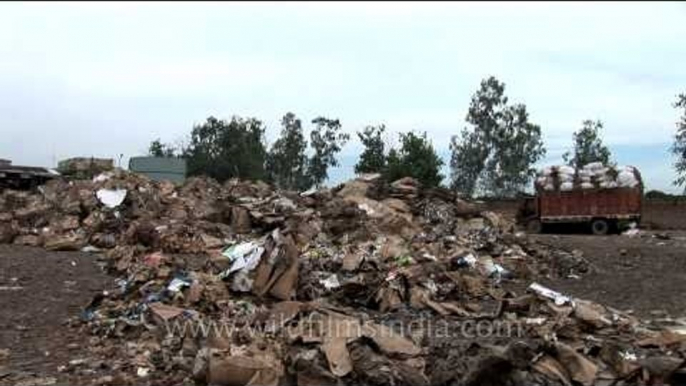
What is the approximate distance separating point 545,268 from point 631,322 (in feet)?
14.4

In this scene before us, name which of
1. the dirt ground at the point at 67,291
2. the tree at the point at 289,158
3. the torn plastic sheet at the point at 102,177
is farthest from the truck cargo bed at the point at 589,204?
the tree at the point at 289,158

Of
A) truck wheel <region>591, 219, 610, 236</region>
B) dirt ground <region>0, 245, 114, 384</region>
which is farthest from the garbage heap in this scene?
truck wheel <region>591, 219, 610, 236</region>

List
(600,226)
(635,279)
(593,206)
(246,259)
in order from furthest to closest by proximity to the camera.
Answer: (600,226) < (593,206) < (635,279) < (246,259)

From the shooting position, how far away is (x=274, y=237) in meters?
9.41

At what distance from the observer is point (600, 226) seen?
75.3 ft

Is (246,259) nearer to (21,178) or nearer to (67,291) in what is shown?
(67,291)

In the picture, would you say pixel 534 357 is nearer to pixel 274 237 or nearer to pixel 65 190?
pixel 274 237

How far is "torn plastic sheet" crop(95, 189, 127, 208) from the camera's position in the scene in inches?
615

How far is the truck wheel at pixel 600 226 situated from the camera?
75.1ft

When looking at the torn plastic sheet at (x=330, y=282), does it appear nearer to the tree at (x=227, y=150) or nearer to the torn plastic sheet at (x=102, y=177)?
the torn plastic sheet at (x=102, y=177)

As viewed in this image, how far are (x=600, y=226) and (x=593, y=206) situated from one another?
648 mm

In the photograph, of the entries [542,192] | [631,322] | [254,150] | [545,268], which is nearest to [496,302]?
[631,322]

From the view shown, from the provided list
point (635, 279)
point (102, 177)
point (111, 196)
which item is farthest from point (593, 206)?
point (111, 196)

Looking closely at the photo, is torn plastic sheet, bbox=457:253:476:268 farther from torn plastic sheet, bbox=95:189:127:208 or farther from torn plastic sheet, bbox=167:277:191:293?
torn plastic sheet, bbox=95:189:127:208
